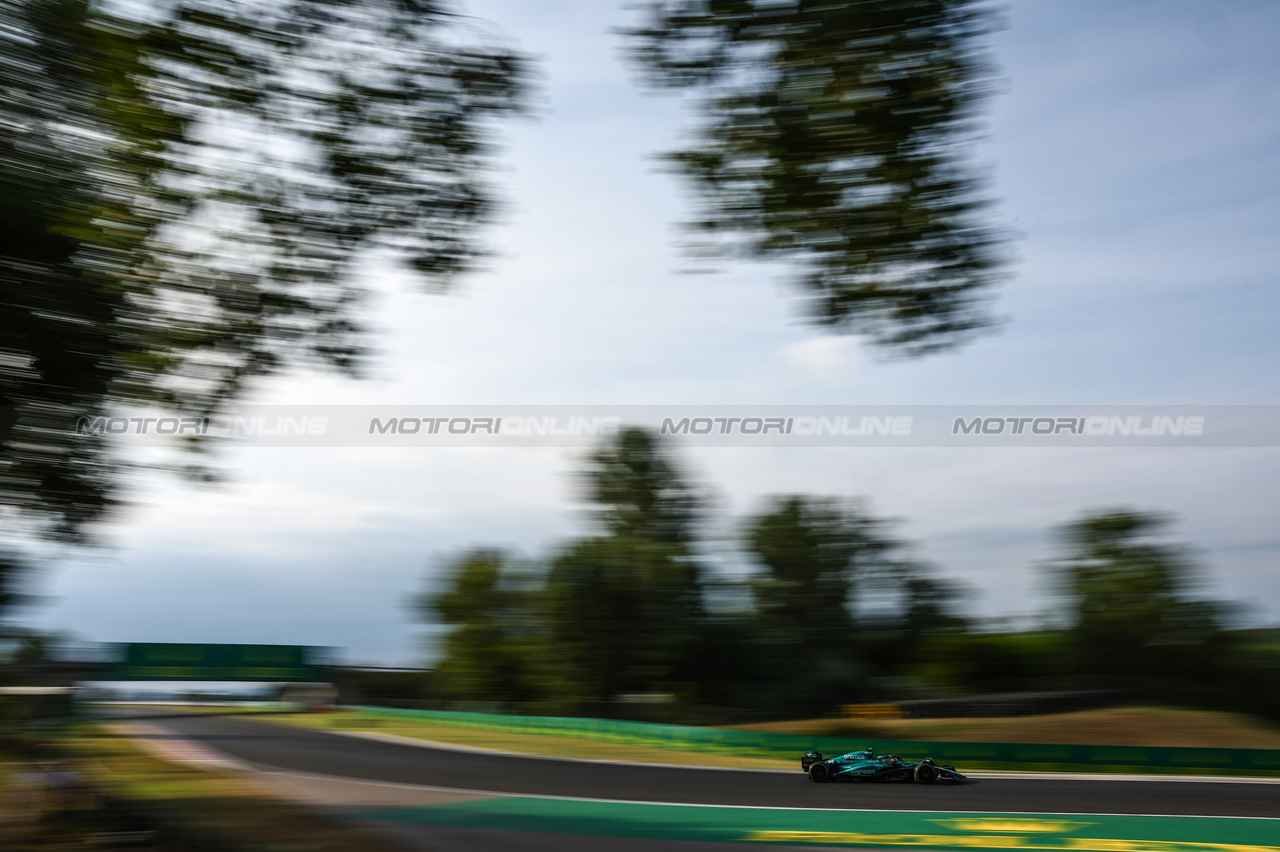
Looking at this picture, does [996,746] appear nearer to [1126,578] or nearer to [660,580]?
[660,580]

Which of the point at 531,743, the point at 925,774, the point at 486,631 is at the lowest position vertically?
the point at 531,743

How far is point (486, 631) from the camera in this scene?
47.7 meters

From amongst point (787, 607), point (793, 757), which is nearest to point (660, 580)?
point (787, 607)

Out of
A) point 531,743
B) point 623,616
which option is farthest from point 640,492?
point 531,743

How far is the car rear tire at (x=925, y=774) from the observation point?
14523 millimetres

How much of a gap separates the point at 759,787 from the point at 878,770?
2.12 metres

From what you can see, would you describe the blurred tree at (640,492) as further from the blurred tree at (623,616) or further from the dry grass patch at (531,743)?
the dry grass patch at (531,743)

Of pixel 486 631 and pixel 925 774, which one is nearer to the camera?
pixel 925 774

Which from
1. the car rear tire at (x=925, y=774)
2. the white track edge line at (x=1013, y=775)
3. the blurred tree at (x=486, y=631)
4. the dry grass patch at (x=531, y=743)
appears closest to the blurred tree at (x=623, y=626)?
the blurred tree at (x=486, y=631)

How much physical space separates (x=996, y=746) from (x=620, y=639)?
20.1 metres

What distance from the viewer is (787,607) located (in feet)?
132

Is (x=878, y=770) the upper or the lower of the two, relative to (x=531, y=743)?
upper

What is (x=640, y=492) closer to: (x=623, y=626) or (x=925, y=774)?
(x=623, y=626)

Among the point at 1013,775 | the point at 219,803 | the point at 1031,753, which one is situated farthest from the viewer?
the point at 1031,753
